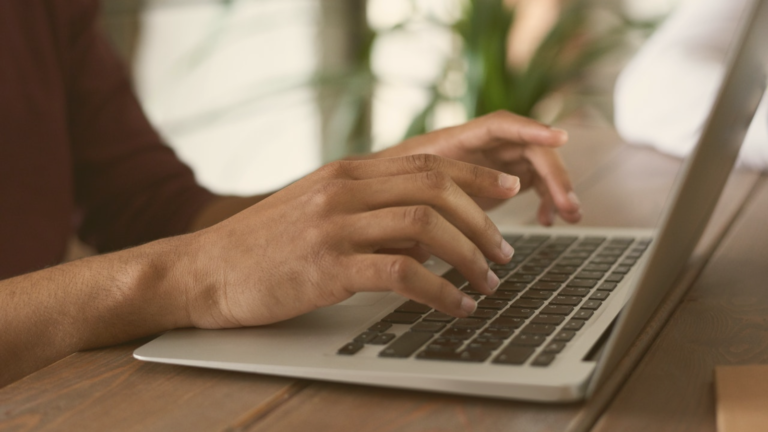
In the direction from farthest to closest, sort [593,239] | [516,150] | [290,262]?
[516,150], [593,239], [290,262]

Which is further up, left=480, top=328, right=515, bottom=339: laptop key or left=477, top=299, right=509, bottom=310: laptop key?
left=480, top=328, right=515, bottom=339: laptop key

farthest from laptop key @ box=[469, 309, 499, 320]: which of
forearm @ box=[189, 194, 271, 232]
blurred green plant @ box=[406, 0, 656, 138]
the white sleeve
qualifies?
blurred green plant @ box=[406, 0, 656, 138]

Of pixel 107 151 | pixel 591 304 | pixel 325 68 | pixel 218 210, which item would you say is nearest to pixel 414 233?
pixel 591 304

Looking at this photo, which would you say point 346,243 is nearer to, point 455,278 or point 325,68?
point 455,278

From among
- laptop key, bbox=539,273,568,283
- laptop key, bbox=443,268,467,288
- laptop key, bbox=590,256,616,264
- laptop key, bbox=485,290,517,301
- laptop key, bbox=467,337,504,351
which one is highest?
laptop key, bbox=467,337,504,351

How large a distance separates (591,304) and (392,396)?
0.18 meters

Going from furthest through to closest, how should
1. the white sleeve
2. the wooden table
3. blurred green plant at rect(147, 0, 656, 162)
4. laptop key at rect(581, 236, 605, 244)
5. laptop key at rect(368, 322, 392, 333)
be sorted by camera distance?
blurred green plant at rect(147, 0, 656, 162), the white sleeve, laptop key at rect(581, 236, 605, 244), laptop key at rect(368, 322, 392, 333), the wooden table

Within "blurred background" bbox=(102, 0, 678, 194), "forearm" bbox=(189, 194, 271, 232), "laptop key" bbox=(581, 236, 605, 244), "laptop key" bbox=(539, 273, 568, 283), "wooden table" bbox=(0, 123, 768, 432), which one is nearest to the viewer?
"wooden table" bbox=(0, 123, 768, 432)

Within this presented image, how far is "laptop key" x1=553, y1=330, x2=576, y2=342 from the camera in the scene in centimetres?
46

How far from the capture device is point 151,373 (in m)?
0.50

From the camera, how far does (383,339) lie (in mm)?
482

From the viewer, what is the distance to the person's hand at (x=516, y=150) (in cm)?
81

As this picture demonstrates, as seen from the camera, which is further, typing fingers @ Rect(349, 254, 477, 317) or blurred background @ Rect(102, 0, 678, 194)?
blurred background @ Rect(102, 0, 678, 194)

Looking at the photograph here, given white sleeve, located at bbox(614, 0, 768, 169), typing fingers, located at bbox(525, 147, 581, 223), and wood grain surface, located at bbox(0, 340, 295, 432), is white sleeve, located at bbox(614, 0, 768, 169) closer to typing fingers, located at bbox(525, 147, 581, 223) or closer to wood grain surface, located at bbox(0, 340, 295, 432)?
typing fingers, located at bbox(525, 147, 581, 223)
